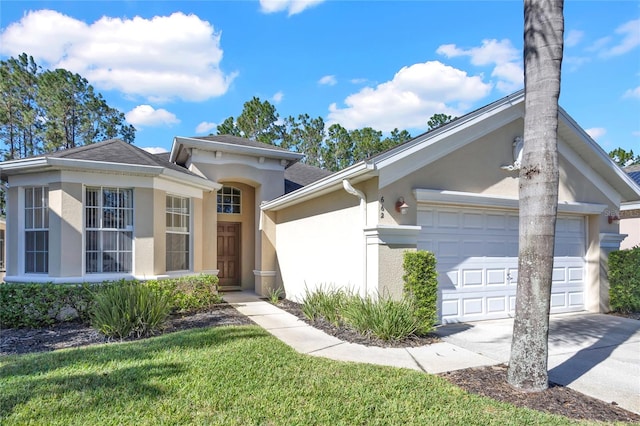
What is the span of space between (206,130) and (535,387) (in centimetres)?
2994

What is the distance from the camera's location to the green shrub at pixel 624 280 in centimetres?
944

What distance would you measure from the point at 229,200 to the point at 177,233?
336 cm

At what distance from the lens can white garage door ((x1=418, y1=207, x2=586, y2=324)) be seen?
7934 mm

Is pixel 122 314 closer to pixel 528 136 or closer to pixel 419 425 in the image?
pixel 419 425

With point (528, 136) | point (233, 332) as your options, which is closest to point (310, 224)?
point (233, 332)

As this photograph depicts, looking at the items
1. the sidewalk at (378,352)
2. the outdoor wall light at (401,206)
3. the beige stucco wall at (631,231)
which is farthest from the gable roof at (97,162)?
the beige stucco wall at (631,231)

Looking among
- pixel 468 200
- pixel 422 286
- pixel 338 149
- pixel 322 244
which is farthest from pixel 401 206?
pixel 338 149

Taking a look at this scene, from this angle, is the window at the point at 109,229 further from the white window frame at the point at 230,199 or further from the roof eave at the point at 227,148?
the white window frame at the point at 230,199

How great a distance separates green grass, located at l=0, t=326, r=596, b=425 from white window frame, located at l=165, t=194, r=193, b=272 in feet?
15.8

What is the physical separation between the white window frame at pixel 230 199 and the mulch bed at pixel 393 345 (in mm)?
4225

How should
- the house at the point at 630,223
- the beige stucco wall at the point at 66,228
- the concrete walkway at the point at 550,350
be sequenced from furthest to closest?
the house at the point at 630,223 < the beige stucco wall at the point at 66,228 < the concrete walkway at the point at 550,350

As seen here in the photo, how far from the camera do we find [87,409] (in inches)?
151

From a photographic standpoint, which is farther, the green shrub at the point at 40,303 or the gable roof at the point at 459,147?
the green shrub at the point at 40,303

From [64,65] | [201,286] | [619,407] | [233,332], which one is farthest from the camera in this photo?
[64,65]
